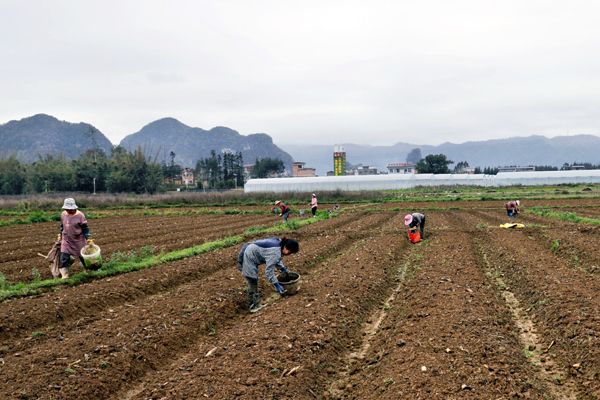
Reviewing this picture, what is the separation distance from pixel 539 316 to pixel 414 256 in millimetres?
7037

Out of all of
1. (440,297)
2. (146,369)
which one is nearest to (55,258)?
(146,369)

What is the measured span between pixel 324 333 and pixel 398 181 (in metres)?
69.9

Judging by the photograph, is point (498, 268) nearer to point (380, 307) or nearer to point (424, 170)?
point (380, 307)

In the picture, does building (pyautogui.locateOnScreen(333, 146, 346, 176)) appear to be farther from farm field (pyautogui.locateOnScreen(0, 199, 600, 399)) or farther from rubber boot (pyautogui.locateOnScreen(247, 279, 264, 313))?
rubber boot (pyautogui.locateOnScreen(247, 279, 264, 313))

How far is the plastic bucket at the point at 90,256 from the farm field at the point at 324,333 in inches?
23.2

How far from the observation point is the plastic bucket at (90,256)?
1227 cm

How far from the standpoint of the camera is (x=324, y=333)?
26.8 ft

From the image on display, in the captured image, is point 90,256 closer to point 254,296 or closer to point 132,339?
point 254,296

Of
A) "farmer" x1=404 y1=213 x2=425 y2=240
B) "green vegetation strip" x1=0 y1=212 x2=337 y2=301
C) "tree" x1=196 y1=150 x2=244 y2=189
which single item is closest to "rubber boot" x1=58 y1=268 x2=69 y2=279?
"green vegetation strip" x1=0 y1=212 x2=337 y2=301

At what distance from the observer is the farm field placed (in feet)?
20.7

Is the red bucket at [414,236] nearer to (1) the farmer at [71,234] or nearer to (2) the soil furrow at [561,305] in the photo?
(2) the soil furrow at [561,305]

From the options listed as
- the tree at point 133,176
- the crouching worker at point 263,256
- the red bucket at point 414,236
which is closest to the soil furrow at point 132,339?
the crouching worker at point 263,256

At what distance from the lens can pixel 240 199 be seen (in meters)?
56.2

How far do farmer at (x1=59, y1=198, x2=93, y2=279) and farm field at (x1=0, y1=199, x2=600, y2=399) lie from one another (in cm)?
102
